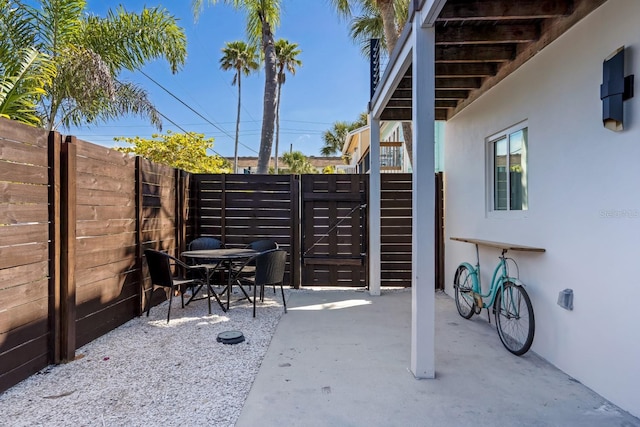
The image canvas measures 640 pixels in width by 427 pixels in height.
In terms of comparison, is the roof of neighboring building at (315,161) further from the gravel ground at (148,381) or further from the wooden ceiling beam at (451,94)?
the gravel ground at (148,381)

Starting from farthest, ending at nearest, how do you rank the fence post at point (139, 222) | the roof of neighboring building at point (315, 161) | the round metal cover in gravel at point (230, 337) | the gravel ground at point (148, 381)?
1. the roof of neighboring building at point (315, 161)
2. the fence post at point (139, 222)
3. the round metal cover in gravel at point (230, 337)
4. the gravel ground at point (148, 381)

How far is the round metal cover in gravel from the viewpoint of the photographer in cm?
355

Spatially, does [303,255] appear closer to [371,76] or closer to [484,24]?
[371,76]

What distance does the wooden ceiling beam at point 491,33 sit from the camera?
3285mm

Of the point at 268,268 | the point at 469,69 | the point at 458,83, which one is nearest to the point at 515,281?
the point at 469,69

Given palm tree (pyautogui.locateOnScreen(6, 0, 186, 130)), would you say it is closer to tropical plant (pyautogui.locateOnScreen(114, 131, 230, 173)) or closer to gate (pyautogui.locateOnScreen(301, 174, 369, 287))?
gate (pyautogui.locateOnScreen(301, 174, 369, 287))

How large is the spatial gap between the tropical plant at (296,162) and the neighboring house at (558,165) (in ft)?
69.4

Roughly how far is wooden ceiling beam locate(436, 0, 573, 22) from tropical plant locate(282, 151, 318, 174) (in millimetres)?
22099

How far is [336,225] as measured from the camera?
19.6 ft

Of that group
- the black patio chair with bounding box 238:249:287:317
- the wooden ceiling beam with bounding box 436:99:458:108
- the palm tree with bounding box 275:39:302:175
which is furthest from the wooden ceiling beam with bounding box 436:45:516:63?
the palm tree with bounding box 275:39:302:175

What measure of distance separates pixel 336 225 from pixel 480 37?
11.1 feet

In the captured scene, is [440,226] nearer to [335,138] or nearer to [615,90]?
[615,90]

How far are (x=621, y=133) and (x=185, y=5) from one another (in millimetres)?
8342

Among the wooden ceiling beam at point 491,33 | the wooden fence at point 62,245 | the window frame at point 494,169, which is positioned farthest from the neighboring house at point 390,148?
the wooden fence at point 62,245
